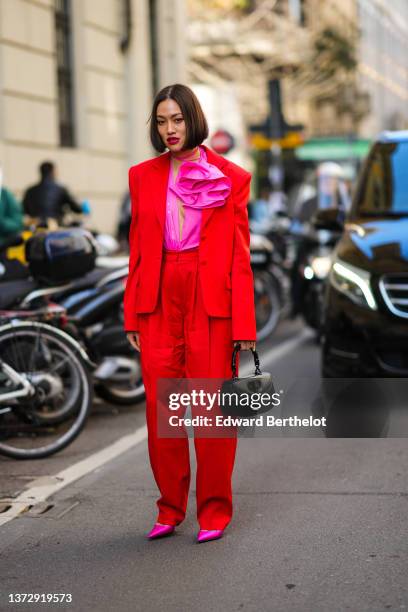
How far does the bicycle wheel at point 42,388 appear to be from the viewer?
651cm

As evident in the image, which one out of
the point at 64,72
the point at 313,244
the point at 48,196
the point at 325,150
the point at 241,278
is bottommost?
the point at 313,244

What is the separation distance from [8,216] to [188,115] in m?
6.37

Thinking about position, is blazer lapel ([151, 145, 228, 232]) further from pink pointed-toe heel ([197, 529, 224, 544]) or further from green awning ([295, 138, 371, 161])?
green awning ([295, 138, 371, 161])

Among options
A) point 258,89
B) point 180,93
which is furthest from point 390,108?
point 180,93

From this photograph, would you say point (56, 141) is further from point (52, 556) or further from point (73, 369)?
point (52, 556)

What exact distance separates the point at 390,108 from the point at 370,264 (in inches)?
2225

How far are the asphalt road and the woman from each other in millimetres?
263

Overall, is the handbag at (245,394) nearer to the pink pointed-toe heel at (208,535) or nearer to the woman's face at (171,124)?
the pink pointed-toe heel at (208,535)

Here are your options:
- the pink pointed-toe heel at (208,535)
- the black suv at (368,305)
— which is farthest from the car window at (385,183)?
the pink pointed-toe heel at (208,535)

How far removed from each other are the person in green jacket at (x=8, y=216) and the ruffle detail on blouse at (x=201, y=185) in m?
6.11

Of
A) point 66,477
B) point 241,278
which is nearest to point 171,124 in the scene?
point 241,278

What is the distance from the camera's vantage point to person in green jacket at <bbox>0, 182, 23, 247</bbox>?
34.9 ft

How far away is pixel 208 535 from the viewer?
15.6 feet

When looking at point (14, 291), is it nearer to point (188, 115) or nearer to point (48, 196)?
point (188, 115)
